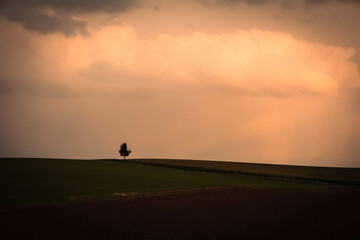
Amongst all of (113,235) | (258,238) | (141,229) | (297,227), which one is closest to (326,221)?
(297,227)

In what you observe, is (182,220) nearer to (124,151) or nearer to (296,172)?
(296,172)

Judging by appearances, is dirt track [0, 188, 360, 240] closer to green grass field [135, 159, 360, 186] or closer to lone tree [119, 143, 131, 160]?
green grass field [135, 159, 360, 186]

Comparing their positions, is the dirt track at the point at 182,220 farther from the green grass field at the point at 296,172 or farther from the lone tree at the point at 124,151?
the lone tree at the point at 124,151

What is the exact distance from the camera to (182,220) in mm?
22938

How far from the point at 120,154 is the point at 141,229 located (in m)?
95.2

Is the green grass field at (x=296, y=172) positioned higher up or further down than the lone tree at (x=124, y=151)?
further down

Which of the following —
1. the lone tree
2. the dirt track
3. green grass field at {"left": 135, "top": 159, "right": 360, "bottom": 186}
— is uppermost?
the lone tree

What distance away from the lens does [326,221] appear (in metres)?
23.7

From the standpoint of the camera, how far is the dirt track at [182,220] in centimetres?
1889

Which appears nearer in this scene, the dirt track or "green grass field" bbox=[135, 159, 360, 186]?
the dirt track

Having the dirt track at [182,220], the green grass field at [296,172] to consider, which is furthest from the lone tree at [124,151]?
the dirt track at [182,220]


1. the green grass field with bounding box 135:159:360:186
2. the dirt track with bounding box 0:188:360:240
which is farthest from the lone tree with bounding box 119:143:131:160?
the dirt track with bounding box 0:188:360:240

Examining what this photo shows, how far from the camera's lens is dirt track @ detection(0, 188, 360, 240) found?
1889cm

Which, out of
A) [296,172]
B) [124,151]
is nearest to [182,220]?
[296,172]
